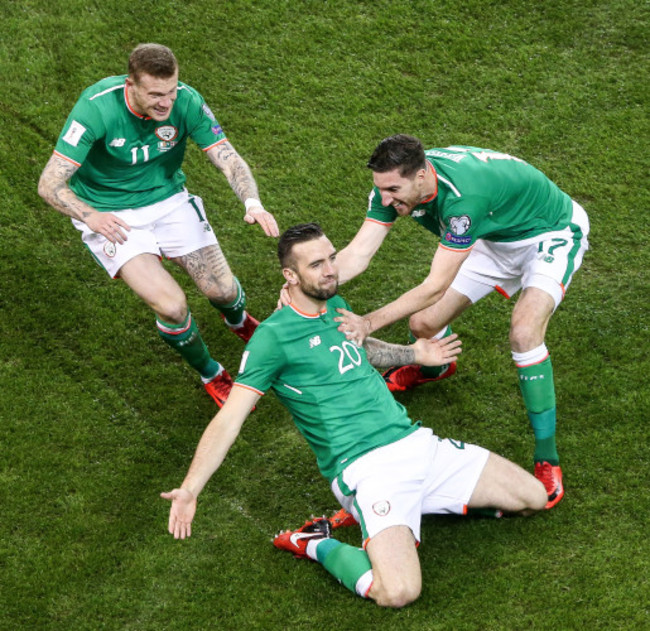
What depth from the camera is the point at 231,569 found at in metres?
5.84

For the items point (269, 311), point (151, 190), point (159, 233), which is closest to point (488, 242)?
point (269, 311)

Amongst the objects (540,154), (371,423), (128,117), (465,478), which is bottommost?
(540,154)

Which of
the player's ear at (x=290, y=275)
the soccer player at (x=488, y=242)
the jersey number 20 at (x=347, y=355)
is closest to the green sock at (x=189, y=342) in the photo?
the soccer player at (x=488, y=242)

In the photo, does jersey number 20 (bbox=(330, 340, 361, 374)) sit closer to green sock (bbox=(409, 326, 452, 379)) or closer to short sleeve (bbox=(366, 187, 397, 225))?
short sleeve (bbox=(366, 187, 397, 225))

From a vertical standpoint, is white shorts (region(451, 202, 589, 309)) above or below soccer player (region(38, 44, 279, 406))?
below

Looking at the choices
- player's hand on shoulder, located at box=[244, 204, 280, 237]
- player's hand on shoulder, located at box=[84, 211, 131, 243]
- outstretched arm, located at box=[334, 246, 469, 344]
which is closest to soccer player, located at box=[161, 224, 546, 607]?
outstretched arm, located at box=[334, 246, 469, 344]

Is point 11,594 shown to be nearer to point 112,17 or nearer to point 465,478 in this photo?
point 465,478

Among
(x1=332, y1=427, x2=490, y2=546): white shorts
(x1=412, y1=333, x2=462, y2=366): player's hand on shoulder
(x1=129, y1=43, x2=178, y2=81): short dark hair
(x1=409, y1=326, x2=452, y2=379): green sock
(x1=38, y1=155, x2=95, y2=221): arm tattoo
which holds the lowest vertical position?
(x1=409, y1=326, x2=452, y2=379): green sock

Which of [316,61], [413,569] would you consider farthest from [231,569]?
[316,61]

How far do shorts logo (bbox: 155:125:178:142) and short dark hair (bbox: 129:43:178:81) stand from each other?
0.55m

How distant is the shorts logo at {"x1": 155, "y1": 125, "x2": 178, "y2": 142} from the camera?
268 inches

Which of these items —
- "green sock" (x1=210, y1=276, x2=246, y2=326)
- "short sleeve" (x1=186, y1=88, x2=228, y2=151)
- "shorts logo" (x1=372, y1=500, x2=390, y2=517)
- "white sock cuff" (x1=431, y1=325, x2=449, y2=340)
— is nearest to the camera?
"shorts logo" (x1=372, y1=500, x2=390, y2=517)

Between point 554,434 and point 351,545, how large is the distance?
58.7 inches

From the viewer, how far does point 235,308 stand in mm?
7246
